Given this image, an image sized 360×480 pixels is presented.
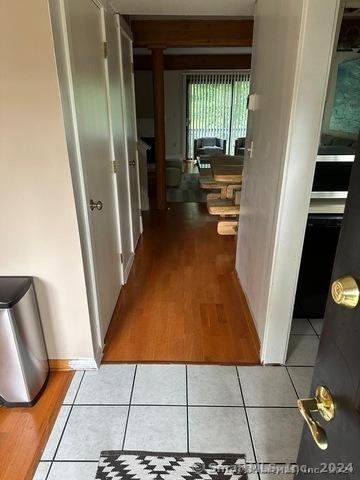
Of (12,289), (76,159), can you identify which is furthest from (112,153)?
(12,289)

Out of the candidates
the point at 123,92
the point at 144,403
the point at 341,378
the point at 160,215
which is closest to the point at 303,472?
the point at 341,378

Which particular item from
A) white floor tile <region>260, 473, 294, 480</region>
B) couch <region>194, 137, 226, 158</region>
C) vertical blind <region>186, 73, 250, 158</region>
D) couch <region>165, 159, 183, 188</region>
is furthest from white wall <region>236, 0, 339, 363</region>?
vertical blind <region>186, 73, 250, 158</region>

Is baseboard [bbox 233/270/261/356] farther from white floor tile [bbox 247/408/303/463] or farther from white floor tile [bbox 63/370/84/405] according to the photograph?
white floor tile [bbox 63/370/84/405]

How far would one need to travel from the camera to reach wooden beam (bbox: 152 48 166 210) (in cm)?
405

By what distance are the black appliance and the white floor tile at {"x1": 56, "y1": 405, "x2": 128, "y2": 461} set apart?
136 centimetres

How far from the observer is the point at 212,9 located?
2469 mm

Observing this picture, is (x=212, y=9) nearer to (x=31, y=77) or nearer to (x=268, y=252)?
(x=31, y=77)

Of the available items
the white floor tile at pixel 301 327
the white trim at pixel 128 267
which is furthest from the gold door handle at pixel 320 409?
the white trim at pixel 128 267

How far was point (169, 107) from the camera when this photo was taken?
8.18 meters

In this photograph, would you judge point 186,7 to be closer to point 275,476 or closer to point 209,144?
point 275,476

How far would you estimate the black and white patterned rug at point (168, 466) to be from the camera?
1.30m

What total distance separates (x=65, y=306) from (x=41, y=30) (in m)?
1.26

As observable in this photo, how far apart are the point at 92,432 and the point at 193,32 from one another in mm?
3969

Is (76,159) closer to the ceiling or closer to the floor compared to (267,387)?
closer to the ceiling
